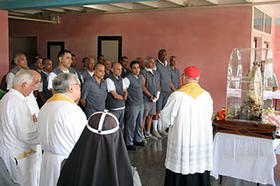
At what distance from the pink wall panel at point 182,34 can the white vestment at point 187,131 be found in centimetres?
366

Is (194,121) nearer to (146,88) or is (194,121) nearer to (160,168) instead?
(160,168)

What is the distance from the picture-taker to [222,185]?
154 inches

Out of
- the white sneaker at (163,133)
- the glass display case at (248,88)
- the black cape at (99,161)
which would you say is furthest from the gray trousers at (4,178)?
the white sneaker at (163,133)

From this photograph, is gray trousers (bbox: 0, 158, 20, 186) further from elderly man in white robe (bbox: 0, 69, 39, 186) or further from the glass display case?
the glass display case

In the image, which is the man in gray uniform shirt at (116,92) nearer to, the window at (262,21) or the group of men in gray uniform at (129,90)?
the group of men in gray uniform at (129,90)

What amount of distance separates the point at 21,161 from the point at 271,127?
2.57 meters

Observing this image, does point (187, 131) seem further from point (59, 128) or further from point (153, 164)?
point (153, 164)

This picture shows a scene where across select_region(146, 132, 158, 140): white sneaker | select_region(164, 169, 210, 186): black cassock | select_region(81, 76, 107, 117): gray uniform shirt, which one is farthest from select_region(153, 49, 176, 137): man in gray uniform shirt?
select_region(164, 169, 210, 186): black cassock

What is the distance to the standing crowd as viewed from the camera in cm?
173

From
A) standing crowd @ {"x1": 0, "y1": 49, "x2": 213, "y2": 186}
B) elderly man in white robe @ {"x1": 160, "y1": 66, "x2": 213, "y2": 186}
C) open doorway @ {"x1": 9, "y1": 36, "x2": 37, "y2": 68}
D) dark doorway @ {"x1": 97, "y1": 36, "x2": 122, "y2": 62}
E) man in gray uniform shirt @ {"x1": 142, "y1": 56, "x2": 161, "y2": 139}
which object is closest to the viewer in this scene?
standing crowd @ {"x1": 0, "y1": 49, "x2": 213, "y2": 186}

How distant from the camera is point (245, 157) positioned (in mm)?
3588

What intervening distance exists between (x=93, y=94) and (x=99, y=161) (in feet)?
10.5

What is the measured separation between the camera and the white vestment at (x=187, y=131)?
127 inches

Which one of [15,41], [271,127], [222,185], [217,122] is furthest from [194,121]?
[15,41]
